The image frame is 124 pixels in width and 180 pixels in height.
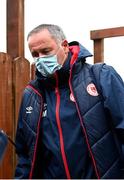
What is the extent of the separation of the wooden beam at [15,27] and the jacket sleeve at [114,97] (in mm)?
1034

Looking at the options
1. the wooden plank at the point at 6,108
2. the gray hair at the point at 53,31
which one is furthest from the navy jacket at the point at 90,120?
the wooden plank at the point at 6,108

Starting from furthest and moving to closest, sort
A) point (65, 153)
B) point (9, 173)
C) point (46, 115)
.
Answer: point (9, 173) → point (46, 115) → point (65, 153)

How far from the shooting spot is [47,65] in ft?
8.29

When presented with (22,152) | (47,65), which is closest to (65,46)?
(47,65)

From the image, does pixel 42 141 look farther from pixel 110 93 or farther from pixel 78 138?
pixel 110 93

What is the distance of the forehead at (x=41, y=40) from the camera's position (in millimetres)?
2582

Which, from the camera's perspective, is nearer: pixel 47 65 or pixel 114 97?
pixel 114 97

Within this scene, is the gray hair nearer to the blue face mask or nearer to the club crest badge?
the blue face mask

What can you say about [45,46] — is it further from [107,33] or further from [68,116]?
[107,33]

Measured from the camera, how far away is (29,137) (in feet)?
8.30

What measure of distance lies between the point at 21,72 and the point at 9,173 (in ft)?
2.88

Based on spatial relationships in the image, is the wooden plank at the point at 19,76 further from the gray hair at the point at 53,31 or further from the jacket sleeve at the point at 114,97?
the jacket sleeve at the point at 114,97

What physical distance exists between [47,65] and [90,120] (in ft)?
1.62

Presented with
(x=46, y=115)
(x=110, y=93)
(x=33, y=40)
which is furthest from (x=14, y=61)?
(x=110, y=93)
